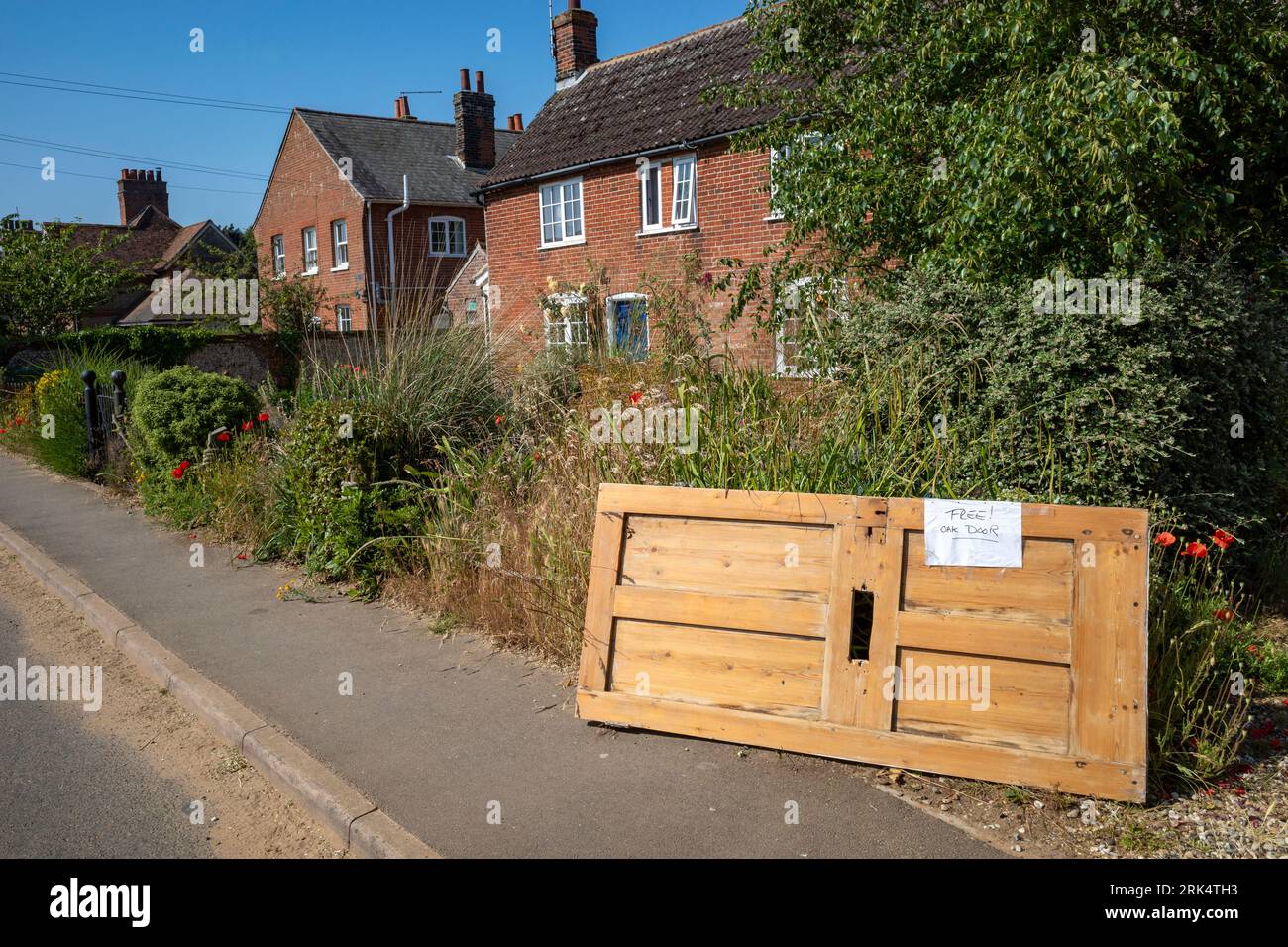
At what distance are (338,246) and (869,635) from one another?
31445 millimetres

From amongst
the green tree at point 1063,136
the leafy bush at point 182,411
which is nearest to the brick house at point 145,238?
the leafy bush at point 182,411

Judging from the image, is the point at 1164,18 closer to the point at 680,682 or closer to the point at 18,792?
the point at 680,682

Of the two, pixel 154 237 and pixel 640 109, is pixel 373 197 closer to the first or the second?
pixel 640 109

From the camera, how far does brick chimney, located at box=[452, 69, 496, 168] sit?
106 ft

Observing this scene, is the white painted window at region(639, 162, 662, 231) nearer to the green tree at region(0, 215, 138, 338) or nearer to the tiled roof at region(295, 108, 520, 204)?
the tiled roof at region(295, 108, 520, 204)

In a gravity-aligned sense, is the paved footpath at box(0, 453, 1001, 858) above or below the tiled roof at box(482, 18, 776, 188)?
below

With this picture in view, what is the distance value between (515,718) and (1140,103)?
194 inches

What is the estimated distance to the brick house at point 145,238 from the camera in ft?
155

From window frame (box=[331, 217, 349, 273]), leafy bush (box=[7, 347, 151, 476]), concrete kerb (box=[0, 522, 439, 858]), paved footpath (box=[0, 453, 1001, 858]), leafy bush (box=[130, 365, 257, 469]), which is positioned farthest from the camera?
window frame (box=[331, 217, 349, 273])

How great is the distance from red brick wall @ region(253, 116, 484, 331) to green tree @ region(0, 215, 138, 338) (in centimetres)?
448

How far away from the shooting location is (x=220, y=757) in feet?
15.3

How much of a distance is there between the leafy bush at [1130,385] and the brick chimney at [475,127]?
97.3ft

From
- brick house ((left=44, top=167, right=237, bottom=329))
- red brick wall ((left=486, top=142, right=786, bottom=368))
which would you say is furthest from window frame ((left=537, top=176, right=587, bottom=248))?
brick house ((left=44, top=167, right=237, bottom=329))

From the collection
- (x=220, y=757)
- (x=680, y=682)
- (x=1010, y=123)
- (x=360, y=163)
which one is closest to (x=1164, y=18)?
(x=1010, y=123)
